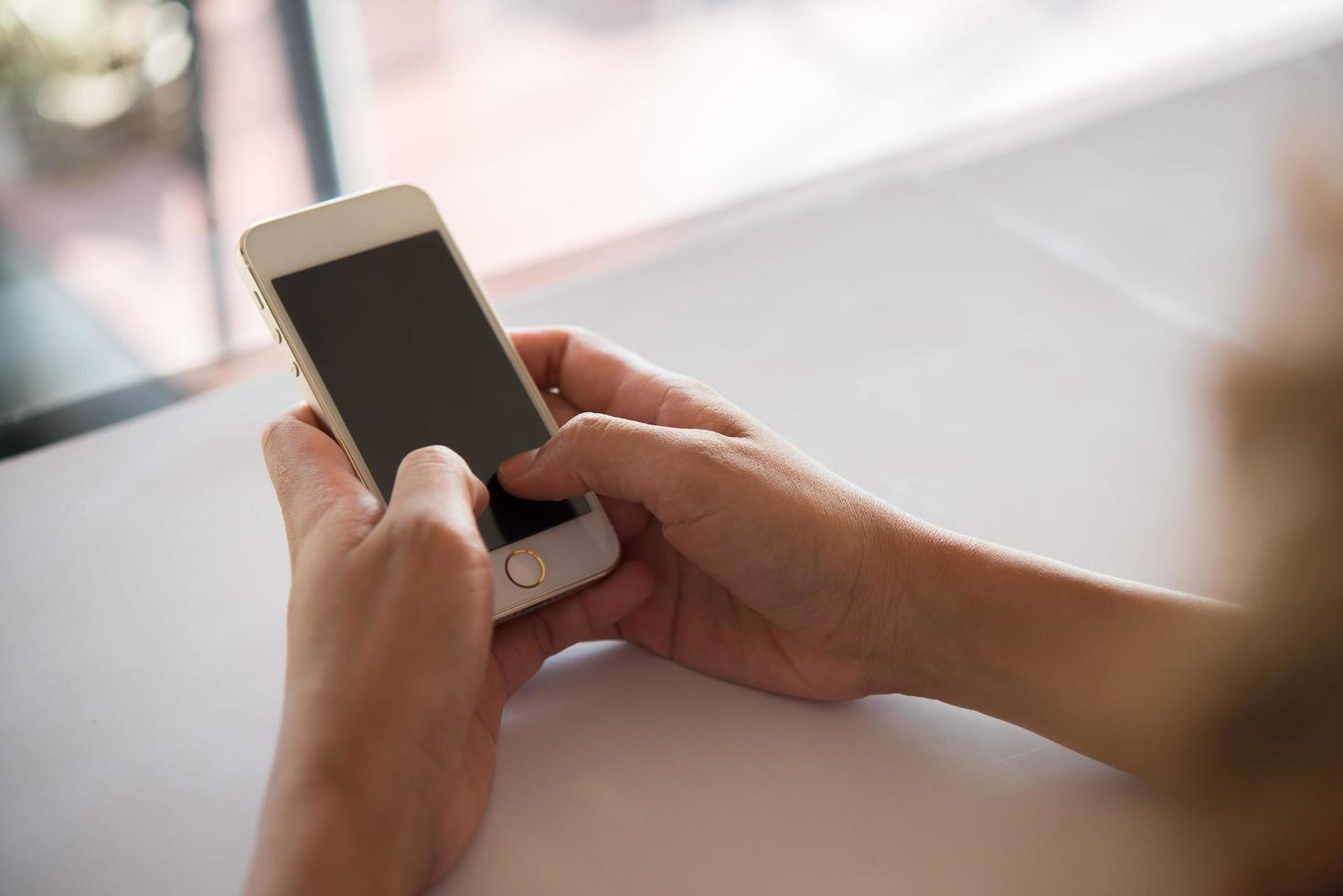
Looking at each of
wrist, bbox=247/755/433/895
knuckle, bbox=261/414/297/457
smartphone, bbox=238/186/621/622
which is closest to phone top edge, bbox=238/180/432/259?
smartphone, bbox=238/186/621/622

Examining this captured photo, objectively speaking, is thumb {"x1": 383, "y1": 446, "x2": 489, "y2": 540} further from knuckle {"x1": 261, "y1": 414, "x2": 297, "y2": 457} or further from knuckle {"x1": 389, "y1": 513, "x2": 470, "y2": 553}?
knuckle {"x1": 261, "y1": 414, "x2": 297, "y2": 457}

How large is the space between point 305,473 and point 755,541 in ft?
0.80

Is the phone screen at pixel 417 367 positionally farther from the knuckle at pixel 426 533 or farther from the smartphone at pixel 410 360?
the knuckle at pixel 426 533

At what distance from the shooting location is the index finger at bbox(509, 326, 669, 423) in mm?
701

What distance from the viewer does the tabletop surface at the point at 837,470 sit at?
55 cm

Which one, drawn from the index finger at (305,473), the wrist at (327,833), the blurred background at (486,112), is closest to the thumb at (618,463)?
the index finger at (305,473)

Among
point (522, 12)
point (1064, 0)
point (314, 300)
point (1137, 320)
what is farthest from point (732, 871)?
point (1064, 0)

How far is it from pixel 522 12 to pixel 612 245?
1725 millimetres

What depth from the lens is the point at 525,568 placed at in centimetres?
63

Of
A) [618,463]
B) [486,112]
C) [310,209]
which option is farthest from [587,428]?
[486,112]

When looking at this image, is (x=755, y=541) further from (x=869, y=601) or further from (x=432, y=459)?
(x=432, y=459)

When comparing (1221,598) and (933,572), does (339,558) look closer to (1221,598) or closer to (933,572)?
(933,572)

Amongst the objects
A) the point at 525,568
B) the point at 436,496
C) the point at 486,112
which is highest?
the point at 436,496

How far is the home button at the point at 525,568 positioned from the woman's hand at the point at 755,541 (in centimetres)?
4
